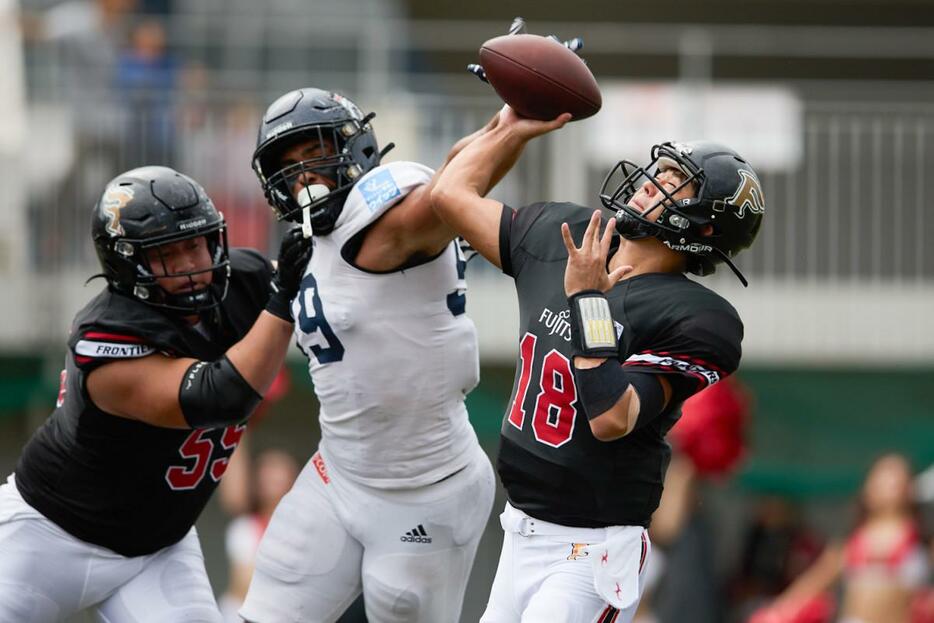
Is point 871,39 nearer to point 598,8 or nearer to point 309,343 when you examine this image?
point 598,8

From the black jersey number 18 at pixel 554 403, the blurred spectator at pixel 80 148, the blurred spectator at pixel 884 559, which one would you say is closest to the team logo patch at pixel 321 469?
the black jersey number 18 at pixel 554 403

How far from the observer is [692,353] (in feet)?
13.8

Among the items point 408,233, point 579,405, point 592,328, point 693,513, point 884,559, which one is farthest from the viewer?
point 693,513

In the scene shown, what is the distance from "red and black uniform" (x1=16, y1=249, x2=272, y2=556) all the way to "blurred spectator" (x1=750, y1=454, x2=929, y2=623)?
4.68m

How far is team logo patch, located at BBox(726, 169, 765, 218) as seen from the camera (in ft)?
14.4

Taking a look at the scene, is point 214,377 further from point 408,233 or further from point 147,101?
point 147,101

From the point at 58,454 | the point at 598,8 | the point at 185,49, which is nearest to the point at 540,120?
the point at 58,454

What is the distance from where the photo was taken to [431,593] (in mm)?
4969

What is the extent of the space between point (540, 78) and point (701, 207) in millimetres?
614

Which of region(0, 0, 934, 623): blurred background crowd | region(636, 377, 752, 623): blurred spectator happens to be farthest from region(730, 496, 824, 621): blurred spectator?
region(636, 377, 752, 623): blurred spectator

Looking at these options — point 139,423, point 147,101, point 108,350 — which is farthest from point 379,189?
point 147,101

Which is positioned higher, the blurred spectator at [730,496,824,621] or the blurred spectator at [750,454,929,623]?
the blurred spectator at [750,454,929,623]

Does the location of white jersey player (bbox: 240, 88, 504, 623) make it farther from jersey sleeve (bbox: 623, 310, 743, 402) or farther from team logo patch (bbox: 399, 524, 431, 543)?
jersey sleeve (bbox: 623, 310, 743, 402)

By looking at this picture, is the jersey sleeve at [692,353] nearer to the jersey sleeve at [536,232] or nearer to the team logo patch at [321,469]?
the jersey sleeve at [536,232]
